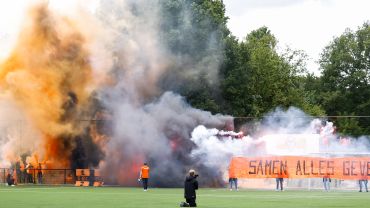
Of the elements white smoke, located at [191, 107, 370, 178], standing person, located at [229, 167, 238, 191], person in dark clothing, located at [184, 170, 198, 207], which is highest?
white smoke, located at [191, 107, 370, 178]

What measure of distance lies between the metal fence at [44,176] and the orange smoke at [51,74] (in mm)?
3453

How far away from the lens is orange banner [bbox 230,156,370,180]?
6212cm

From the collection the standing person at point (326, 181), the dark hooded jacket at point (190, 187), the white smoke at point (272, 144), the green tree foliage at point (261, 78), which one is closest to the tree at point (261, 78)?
the green tree foliage at point (261, 78)

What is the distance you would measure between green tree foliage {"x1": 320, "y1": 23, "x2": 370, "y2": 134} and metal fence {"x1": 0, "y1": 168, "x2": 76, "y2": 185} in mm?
55140

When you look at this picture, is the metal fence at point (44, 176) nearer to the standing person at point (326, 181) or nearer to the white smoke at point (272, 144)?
the white smoke at point (272, 144)

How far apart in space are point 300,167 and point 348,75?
61.7 metres

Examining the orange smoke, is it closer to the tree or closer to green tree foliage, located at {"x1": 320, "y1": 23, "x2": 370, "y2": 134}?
the tree

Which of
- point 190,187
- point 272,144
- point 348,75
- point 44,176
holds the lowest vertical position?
point 190,187

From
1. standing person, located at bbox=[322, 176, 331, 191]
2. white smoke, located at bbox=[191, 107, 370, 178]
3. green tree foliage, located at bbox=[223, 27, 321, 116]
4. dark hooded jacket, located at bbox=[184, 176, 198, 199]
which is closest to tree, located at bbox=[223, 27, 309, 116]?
green tree foliage, located at bbox=[223, 27, 321, 116]

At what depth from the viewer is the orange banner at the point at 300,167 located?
62.1 meters

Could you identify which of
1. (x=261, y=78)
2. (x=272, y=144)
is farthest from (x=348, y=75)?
(x=272, y=144)

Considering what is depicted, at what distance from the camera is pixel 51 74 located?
241ft

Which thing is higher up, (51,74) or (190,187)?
(51,74)

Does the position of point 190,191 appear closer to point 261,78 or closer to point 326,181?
point 326,181
